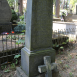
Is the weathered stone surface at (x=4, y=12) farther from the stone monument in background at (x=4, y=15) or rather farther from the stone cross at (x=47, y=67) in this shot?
the stone cross at (x=47, y=67)

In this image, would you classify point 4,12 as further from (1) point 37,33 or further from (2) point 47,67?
(2) point 47,67

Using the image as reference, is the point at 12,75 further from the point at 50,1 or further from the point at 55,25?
the point at 55,25

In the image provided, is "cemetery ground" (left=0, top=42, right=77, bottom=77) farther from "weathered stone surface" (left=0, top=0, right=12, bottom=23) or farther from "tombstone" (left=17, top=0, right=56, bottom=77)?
"weathered stone surface" (left=0, top=0, right=12, bottom=23)

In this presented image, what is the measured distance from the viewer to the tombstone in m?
2.16

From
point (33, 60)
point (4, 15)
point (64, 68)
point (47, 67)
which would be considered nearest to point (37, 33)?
point (33, 60)


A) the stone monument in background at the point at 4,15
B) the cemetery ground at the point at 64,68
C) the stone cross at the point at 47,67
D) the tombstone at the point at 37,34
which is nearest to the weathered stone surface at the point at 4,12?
the stone monument in background at the point at 4,15

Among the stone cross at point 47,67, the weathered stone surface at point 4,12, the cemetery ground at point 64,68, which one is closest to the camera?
the stone cross at point 47,67

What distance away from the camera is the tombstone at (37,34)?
216 centimetres

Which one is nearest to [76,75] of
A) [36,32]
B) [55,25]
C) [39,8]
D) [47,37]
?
[47,37]

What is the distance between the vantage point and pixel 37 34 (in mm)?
2264

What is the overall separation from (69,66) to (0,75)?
2090 mm

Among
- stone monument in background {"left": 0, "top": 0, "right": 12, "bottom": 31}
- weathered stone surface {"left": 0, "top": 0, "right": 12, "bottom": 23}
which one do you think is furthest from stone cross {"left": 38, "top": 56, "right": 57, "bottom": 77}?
weathered stone surface {"left": 0, "top": 0, "right": 12, "bottom": 23}

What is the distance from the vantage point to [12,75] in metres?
2.92

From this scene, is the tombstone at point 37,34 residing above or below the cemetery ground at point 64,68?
above
